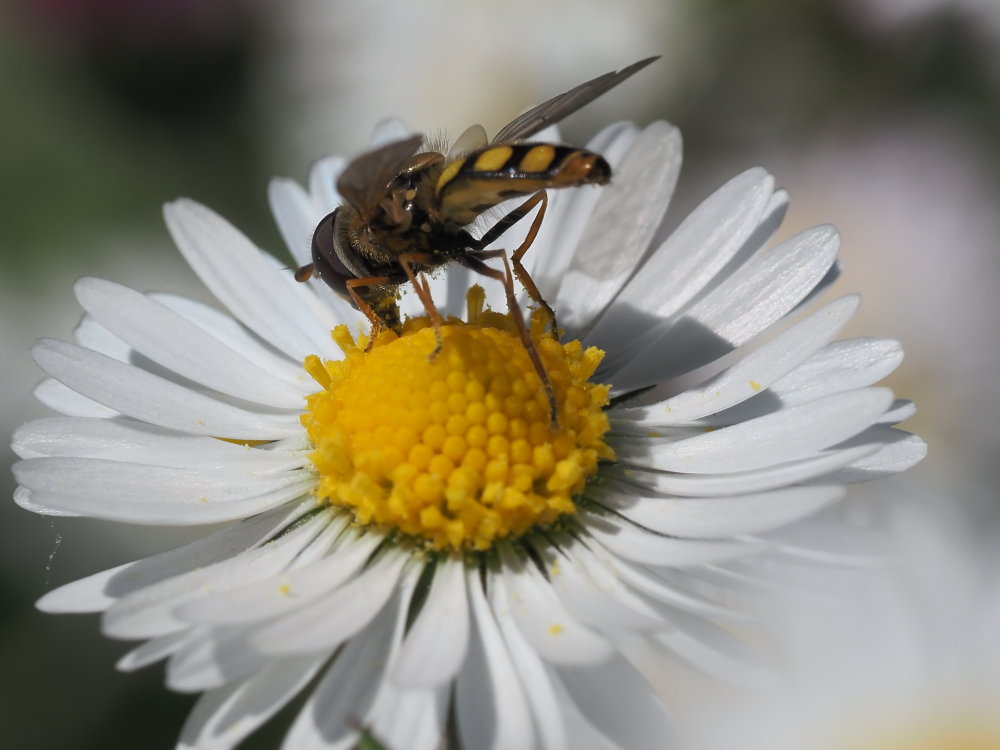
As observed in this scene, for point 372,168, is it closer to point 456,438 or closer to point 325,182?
point 456,438

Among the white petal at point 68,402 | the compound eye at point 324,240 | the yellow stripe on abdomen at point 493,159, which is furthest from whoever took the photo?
the white petal at point 68,402

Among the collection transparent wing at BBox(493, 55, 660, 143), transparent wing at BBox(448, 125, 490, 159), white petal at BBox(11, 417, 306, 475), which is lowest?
white petal at BBox(11, 417, 306, 475)

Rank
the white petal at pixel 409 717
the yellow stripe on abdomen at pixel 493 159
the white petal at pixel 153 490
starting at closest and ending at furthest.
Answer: the white petal at pixel 409 717 → the white petal at pixel 153 490 → the yellow stripe on abdomen at pixel 493 159

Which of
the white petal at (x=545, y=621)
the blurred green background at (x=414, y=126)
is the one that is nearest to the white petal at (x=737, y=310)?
the white petal at (x=545, y=621)

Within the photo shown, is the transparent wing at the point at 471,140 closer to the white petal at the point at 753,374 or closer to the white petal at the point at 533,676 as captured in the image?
the white petal at the point at 753,374

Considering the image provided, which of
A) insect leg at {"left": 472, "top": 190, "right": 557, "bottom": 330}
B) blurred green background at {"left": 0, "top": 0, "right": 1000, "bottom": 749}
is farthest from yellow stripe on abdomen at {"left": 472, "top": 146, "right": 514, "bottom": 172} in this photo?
blurred green background at {"left": 0, "top": 0, "right": 1000, "bottom": 749}

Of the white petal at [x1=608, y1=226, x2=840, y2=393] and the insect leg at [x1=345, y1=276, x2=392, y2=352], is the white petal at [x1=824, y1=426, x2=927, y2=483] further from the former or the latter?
the insect leg at [x1=345, y1=276, x2=392, y2=352]

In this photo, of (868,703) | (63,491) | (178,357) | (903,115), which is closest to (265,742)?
(178,357)
